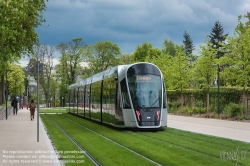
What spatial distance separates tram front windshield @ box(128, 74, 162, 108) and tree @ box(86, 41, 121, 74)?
218 feet

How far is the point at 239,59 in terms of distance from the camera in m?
34.2

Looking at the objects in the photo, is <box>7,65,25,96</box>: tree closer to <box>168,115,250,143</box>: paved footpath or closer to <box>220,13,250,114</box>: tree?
<box>220,13,250,114</box>: tree

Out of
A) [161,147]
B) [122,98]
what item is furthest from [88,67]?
[161,147]

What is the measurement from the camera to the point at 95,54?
90.8m

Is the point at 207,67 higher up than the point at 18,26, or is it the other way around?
the point at 18,26

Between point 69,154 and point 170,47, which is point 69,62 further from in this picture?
point 69,154

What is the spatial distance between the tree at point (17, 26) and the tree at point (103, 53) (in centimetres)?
5528

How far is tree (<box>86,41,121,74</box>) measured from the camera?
8981 centimetres

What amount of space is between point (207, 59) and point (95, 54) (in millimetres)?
52510

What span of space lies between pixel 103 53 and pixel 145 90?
68.3 m

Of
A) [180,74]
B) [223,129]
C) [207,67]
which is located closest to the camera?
[223,129]

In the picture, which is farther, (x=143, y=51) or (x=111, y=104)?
(x=143, y=51)

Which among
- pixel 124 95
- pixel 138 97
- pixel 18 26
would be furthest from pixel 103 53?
pixel 138 97

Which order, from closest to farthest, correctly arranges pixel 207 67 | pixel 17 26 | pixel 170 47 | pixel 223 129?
pixel 223 129 < pixel 17 26 < pixel 207 67 < pixel 170 47
